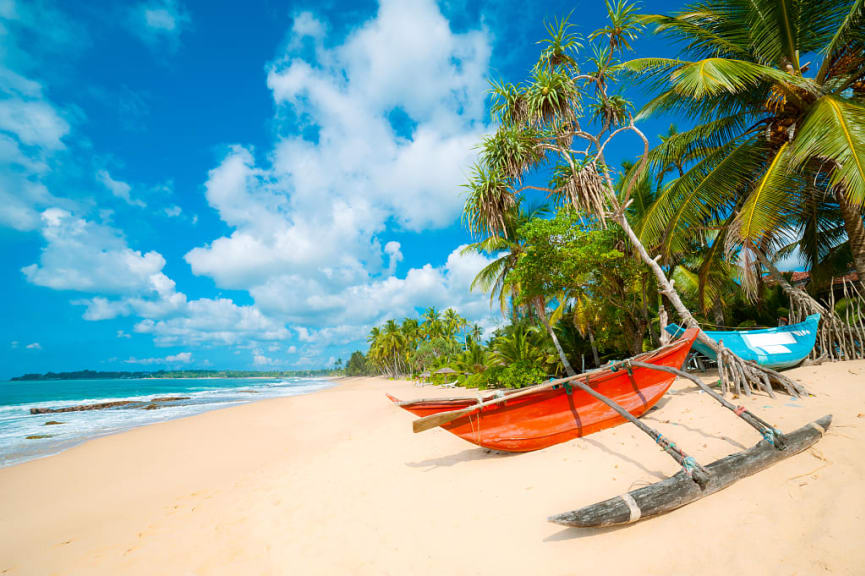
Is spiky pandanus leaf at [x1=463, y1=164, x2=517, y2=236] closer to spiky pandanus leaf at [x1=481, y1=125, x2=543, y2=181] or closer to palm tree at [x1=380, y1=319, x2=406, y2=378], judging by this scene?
spiky pandanus leaf at [x1=481, y1=125, x2=543, y2=181]

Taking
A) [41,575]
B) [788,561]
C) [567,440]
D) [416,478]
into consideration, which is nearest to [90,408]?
[41,575]

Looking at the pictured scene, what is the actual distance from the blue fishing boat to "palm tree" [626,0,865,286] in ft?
4.92

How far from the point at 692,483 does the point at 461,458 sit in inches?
120

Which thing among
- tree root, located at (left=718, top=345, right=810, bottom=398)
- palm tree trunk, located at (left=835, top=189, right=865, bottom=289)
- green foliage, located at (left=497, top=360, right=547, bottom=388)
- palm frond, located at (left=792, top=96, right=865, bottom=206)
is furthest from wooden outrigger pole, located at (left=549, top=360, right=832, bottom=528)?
A: green foliage, located at (left=497, top=360, right=547, bottom=388)

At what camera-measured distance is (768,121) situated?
7355mm

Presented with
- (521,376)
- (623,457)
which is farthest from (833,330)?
(521,376)

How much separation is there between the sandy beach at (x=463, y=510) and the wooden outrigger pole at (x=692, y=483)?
10 cm

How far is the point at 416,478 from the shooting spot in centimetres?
476

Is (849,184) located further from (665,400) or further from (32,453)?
(32,453)

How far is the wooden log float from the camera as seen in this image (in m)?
2.66

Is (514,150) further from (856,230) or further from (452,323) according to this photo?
(452,323)

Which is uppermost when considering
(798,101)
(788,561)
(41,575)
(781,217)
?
(798,101)

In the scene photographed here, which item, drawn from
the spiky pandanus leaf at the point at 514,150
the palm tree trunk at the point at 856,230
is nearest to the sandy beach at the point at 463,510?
the palm tree trunk at the point at 856,230

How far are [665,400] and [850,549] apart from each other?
381 centimetres
